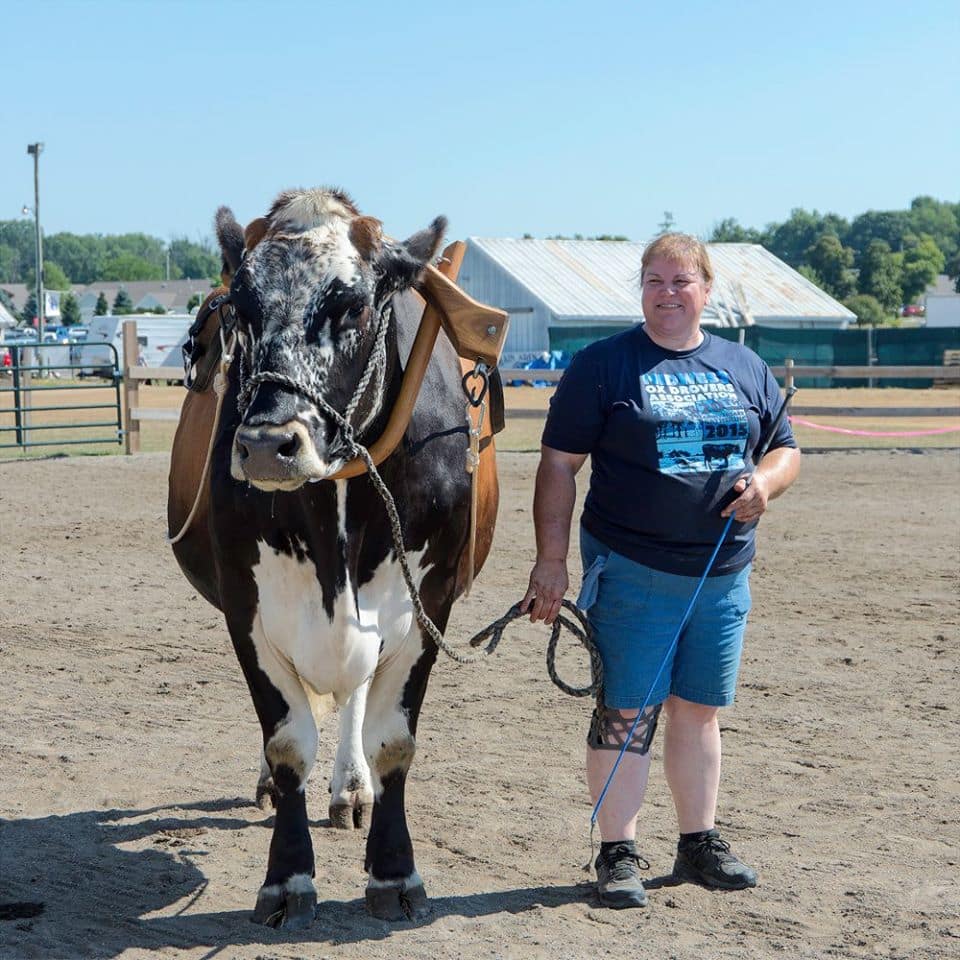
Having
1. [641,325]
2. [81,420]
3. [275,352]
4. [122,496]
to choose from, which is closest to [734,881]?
[641,325]

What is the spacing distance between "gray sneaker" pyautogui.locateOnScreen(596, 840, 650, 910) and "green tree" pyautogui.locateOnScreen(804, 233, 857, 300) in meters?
76.6

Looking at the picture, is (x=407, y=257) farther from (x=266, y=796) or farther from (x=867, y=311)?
(x=867, y=311)

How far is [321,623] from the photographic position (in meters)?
3.86

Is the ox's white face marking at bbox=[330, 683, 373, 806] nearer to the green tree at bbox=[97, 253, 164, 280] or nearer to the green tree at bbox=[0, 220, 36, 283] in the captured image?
the green tree at bbox=[97, 253, 164, 280]

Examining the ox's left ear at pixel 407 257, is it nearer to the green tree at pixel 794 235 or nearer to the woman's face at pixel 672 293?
the woman's face at pixel 672 293

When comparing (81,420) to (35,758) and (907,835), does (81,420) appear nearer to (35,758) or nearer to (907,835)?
(35,758)

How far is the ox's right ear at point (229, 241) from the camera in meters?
3.92

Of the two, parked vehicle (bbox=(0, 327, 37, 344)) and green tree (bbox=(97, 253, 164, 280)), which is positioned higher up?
green tree (bbox=(97, 253, 164, 280))

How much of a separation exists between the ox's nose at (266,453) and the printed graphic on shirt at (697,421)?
1207 mm

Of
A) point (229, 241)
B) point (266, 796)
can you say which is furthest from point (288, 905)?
point (229, 241)

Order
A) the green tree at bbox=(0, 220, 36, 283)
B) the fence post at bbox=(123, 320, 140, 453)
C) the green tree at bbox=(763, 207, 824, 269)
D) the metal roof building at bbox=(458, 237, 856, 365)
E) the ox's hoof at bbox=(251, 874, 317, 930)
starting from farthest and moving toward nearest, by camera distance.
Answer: the green tree at bbox=(0, 220, 36, 283) → the green tree at bbox=(763, 207, 824, 269) → the metal roof building at bbox=(458, 237, 856, 365) → the fence post at bbox=(123, 320, 140, 453) → the ox's hoof at bbox=(251, 874, 317, 930)

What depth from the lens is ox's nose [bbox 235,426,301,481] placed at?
330 centimetres

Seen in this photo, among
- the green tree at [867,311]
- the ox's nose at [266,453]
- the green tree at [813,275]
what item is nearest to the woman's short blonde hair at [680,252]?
the ox's nose at [266,453]

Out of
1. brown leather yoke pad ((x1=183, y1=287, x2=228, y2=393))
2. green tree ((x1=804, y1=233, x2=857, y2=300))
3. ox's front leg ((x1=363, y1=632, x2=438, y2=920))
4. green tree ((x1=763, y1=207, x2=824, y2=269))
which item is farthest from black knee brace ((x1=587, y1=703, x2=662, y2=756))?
green tree ((x1=763, y1=207, x2=824, y2=269))
